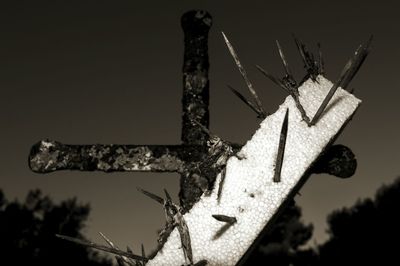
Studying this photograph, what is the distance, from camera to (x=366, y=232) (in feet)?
77.0

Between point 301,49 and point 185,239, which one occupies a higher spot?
point 301,49

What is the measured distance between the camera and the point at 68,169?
278 cm

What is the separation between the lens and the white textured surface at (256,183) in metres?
2.30

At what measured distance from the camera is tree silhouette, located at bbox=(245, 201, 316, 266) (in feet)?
79.1

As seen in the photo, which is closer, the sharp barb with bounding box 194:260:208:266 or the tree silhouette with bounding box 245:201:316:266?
the sharp barb with bounding box 194:260:208:266

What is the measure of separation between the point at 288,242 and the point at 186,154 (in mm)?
23735

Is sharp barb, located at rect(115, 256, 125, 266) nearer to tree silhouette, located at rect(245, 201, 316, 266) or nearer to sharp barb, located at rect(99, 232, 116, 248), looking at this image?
sharp barb, located at rect(99, 232, 116, 248)

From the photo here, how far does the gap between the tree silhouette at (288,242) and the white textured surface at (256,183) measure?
72.4 ft

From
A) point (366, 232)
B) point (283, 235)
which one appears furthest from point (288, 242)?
point (366, 232)

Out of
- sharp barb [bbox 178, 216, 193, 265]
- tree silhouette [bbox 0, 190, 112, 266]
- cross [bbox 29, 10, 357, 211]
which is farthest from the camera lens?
tree silhouette [bbox 0, 190, 112, 266]

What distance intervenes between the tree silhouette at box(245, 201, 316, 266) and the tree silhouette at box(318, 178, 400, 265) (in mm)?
1020

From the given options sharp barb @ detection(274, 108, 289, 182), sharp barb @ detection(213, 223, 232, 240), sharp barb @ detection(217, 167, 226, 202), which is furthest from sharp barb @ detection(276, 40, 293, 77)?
sharp barb @ detection(213, 223, 232, 240)

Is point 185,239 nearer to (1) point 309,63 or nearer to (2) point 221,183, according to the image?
(2) point 221,183

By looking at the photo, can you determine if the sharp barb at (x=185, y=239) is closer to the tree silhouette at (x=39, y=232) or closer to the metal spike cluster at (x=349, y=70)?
the metal spike cluster at (x=349, y=70)
